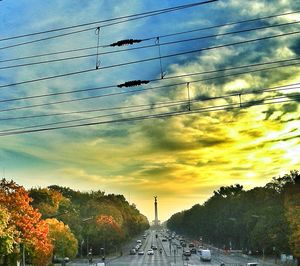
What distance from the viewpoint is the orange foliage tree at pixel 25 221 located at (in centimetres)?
7107

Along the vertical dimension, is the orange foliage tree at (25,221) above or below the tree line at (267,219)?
below

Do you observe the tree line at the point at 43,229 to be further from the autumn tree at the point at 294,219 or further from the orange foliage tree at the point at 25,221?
the autumn tree at the point at 294,219

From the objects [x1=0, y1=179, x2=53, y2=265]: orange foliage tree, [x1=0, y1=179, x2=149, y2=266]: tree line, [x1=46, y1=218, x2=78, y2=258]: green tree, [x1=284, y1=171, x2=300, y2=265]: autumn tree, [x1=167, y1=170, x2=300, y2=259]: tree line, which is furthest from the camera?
[x1=167, y1=170, x2=300, y2=259]: tree line

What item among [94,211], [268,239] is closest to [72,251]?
[268,239]

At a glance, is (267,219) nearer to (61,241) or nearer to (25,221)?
(61,241)

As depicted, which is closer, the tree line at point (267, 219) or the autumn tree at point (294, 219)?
the autumn tree at point (294, 219)

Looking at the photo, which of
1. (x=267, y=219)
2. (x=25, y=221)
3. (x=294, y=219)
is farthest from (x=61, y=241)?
(x=267, y=219)

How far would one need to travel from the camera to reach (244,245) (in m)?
172

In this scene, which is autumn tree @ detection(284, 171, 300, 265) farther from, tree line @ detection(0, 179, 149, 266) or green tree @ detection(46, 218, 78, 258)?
green tree @ detection(46, 218, 78, 258)

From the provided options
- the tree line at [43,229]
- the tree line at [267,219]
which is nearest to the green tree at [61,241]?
the tree line at [43,229]

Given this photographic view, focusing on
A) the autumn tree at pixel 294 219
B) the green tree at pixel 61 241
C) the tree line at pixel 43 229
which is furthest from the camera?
the green tree at pixel 61 241

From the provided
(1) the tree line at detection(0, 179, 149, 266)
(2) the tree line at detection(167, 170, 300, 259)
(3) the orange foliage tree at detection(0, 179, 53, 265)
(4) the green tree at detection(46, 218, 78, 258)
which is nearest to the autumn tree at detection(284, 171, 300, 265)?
(2) the tree line at detection(167, 170, 300, 259)

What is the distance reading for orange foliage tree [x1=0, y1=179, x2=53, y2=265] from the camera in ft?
233

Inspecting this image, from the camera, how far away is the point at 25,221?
71.7 meters
